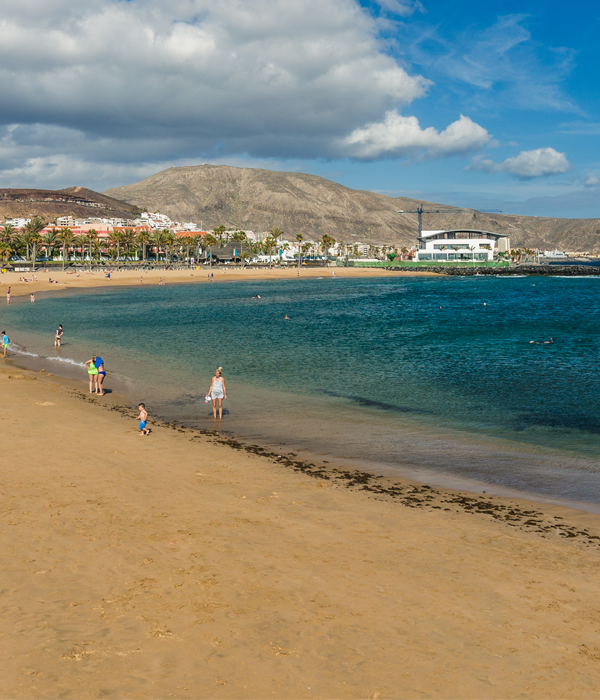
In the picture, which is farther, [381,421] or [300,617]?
[381,421]

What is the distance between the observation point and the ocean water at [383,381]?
1523 centimetres

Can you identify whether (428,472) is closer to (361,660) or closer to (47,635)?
(361,660)

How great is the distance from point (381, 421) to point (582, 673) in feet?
42.1

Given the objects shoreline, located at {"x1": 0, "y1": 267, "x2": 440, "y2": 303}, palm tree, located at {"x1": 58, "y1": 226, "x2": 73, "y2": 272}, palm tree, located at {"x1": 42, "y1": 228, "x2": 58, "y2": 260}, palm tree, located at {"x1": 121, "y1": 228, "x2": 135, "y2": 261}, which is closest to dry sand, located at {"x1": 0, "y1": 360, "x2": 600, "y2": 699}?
shoreline, located at {"x1": 0, "y1": 267, "x2": 440, "y2": 303}

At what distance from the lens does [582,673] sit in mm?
5902

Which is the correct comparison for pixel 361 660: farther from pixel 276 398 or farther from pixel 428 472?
pixel 276 398

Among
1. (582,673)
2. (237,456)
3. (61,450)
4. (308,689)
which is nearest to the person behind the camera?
(308,689)

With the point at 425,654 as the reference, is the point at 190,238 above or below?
above

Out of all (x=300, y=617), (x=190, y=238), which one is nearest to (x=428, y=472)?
(x=300, y=617)

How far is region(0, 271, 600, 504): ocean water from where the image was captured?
1523 cm

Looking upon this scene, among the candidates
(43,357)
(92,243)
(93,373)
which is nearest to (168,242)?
(92,243)

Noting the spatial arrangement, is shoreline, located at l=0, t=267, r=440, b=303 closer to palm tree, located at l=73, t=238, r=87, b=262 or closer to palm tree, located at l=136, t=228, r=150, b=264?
palm tree, located at l=136, t=228, r=150, b=264

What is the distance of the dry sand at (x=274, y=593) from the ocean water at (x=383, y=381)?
4.05 metres

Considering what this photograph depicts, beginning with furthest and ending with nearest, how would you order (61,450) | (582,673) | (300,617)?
(61,450), (300,617), (582,673)
